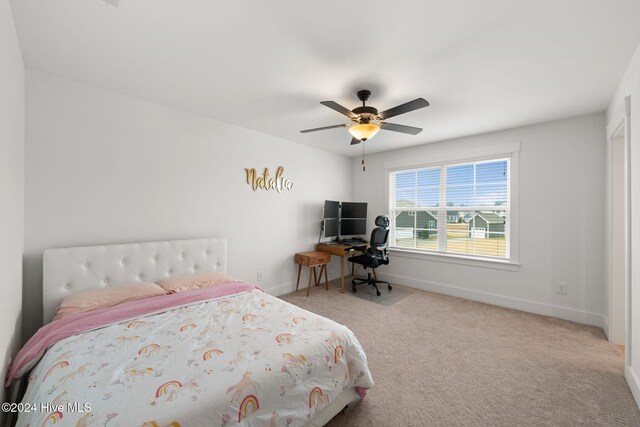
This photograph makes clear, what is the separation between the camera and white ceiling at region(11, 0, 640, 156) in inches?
59.7

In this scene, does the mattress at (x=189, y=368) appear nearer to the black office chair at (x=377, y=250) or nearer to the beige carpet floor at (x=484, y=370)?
the beige carpet floor at (x=484, y=370)

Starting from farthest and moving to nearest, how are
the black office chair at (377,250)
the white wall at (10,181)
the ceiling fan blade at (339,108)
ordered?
1. the black office chair at (377,250)
2. the ceiling fan blade at (339,108)
3. the white wall at (10,181)

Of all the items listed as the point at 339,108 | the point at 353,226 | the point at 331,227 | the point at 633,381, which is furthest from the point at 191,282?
the point at 633,381

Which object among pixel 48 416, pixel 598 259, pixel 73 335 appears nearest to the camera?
pixel 48 416

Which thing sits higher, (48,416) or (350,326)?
(48,416)

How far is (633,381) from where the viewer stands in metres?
1.89

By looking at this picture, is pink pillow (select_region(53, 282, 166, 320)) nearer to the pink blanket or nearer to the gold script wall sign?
the pink blanket

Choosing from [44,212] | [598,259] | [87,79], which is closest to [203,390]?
[44,212]

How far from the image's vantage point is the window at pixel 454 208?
381 cm

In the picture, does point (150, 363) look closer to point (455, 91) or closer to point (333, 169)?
point (455, 91)

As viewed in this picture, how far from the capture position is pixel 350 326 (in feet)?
9.99

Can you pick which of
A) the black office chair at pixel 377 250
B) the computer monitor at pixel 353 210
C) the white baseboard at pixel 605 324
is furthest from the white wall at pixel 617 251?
the computer monitor at pixel 353 210

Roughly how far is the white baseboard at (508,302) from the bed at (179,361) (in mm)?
2919

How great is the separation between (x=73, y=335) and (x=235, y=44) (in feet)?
7.22
